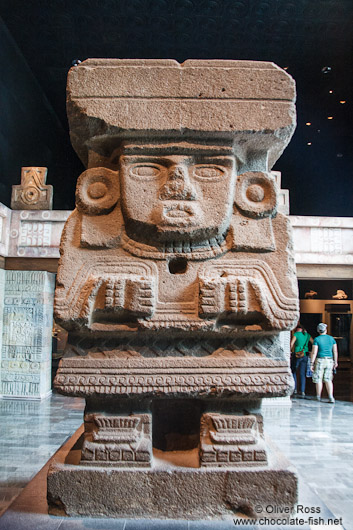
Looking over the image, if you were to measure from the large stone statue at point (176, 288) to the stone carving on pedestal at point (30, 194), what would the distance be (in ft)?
13.0

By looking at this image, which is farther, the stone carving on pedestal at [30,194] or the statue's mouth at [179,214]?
the stone carving on pedestal at [30,194]

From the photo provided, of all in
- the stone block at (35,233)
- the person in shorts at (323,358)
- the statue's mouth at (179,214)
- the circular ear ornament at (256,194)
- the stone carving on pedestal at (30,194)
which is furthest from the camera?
the person in shorts at (323,358)

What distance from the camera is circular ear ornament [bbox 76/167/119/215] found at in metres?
2.49

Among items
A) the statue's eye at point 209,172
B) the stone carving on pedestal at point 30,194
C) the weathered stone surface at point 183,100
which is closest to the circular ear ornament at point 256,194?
the statue's eye at point 209,172

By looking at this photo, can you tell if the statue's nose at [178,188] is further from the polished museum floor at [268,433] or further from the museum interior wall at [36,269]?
the museum interior wall at [36,269]

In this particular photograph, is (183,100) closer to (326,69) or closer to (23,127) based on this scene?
(326,69)

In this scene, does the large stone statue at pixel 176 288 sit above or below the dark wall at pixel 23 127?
below

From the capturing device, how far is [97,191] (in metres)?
2.52

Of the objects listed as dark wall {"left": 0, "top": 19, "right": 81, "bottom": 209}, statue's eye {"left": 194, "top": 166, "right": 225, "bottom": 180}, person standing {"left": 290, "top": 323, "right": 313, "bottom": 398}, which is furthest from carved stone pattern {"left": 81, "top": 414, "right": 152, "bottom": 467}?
person standing {"left": 290, "top": 323, "right": 313, "bottom": 398}

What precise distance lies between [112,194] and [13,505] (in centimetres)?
195

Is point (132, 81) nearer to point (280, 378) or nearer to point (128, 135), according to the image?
point (128, 135)

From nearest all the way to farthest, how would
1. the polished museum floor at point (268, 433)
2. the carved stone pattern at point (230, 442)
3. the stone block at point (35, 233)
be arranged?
the polished museum floor at point (268, 433), the carved stone pattern at point (230, 442), the stone block at point (35, 233)

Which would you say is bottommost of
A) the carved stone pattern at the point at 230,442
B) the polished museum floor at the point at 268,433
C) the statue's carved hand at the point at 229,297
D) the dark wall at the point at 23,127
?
the polished museum floor at the point at 268,433

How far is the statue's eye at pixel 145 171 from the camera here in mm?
2504
